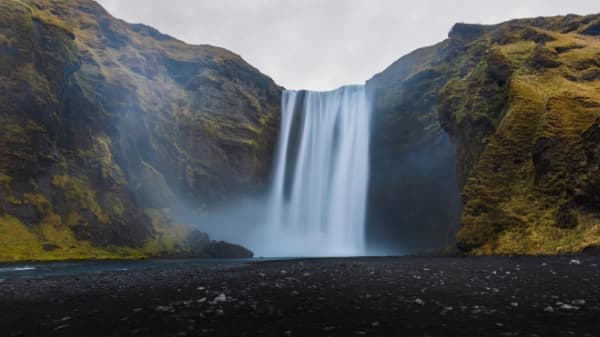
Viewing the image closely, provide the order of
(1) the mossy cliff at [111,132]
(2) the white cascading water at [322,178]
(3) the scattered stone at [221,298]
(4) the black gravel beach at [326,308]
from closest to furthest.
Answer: (4) the black gravel beach at [326,308], (3) the scattered stone at [221,298], (1) the mossy cliff at [111,132], (2) the white cascading water at [322,178]

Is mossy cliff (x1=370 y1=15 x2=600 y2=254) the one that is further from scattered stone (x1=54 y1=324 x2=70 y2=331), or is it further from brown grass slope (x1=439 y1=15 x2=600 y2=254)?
scattered stone (x1=54 y1=324 x2=70 y2=331)

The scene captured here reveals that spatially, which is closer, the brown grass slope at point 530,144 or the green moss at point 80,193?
the brown grass slope at point 530,144

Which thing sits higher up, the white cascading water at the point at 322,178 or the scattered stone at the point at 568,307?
the white cascading water at the point at 322,178

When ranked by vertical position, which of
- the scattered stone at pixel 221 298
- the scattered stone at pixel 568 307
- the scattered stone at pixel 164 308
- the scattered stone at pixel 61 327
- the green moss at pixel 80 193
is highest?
the green moss at pixel 80 193

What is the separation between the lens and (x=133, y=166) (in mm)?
88438

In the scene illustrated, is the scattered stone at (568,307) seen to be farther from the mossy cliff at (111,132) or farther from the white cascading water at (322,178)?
the white cascading water at (322,178)

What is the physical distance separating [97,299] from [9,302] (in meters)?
3.68

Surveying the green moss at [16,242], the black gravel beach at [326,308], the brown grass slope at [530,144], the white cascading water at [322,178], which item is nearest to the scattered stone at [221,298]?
the black gravel beach at [326,308]

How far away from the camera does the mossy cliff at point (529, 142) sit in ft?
126

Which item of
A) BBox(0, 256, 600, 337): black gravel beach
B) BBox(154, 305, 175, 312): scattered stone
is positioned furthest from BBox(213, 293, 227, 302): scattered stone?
BBox(154, 305, 175, 312): scattered stone

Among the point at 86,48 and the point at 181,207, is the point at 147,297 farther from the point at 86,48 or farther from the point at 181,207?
the point at 86,48

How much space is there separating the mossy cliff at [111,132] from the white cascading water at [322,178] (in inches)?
331

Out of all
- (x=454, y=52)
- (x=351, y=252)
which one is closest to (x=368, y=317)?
(x=351, y=252)

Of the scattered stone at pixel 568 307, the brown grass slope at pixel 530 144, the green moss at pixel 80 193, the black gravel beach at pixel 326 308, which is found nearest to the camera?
the black gravel beach at pixel 326 308
